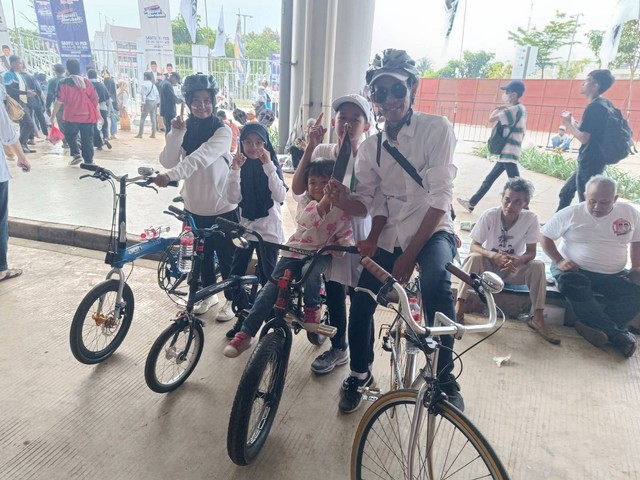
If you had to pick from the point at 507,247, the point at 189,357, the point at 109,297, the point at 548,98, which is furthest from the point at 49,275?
the point at 548,98

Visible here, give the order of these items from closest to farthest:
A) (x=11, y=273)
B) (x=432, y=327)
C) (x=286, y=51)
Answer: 1. (x=432, y=327)
2. (x=11, y=273)
3. (x=286, y=51)

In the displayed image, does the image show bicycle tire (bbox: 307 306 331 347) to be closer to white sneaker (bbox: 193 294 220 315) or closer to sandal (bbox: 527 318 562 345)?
white sneaker (bbox: 193 294 220 315)

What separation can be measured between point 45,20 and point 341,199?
14.6 metres

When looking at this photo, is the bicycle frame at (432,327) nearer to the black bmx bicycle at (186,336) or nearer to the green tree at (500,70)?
the black bmx bicycle at (186,336)

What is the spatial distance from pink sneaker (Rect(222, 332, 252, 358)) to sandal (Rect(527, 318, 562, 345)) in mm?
2327

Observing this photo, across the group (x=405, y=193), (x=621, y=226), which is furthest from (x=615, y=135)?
(x=405, y=193)

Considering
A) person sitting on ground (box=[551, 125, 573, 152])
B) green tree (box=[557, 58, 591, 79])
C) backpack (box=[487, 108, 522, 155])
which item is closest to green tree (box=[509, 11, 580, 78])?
green tree (box=[557, 58, 591, 79])

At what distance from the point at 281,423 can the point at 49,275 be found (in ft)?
9.33

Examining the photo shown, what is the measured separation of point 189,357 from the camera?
2641 mm

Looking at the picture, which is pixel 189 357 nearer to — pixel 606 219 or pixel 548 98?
pixel 606 219

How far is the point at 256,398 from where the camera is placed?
2.04 meters

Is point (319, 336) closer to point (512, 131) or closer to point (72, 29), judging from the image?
point (512, 131)

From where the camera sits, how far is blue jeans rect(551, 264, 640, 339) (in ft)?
10.6

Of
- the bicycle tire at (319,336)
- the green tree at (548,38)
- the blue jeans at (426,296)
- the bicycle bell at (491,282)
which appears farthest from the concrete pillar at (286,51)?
the green tree at (548,38)
